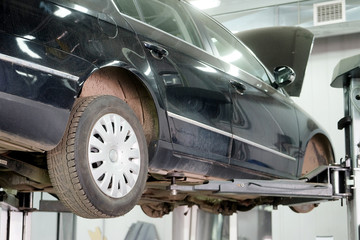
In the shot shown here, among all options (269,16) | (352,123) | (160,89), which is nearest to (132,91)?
(160,89)

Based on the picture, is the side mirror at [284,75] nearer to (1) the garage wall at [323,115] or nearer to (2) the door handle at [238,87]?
(2) the door handle at [238,87]

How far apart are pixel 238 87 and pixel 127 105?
1137mm

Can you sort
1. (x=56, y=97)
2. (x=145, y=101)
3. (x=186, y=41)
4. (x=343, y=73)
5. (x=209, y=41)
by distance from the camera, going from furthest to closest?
(x=343, y=73) → (x=209, y=41) → (x=186, y=41) → (x=145, y=101) → (x=56, y=97)

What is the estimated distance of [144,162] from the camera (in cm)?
268

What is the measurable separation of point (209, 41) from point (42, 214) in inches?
200

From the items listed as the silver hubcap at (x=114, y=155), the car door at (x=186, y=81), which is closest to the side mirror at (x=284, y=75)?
the car door at (x=186, y=81)

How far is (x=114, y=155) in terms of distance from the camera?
99.3 inches

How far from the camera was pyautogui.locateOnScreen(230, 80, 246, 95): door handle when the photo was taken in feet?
11.7

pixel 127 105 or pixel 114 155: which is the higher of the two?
pixel 127 105

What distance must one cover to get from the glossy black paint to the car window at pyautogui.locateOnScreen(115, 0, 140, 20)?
0.9 inches

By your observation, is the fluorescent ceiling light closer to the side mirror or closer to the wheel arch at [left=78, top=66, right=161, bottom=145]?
the side mirror

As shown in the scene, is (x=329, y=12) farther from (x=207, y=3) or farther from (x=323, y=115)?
(x=207, y=3)

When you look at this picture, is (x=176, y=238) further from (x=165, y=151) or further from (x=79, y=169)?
(x=79, y=169)

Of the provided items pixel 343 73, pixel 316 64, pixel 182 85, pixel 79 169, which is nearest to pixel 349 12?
pixel 316 64
